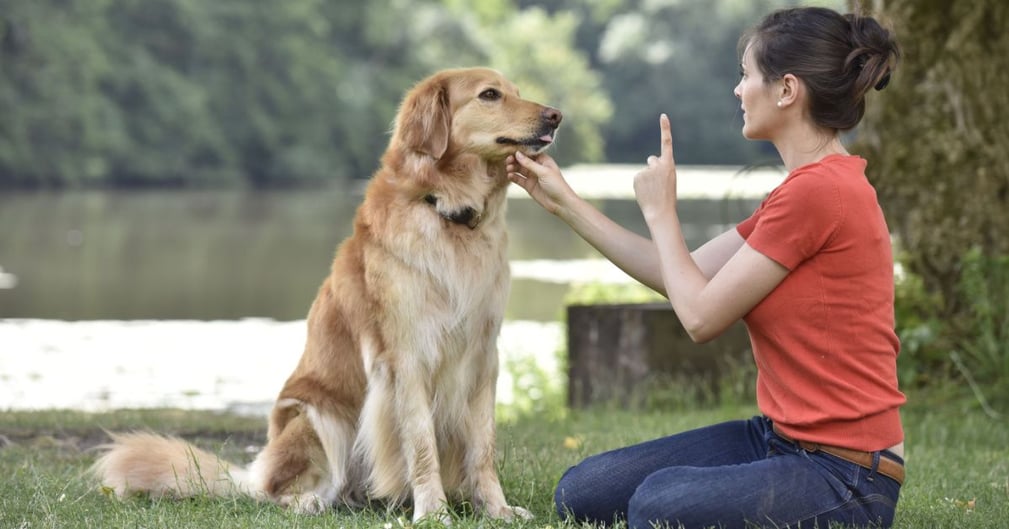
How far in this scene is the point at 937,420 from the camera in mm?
6555

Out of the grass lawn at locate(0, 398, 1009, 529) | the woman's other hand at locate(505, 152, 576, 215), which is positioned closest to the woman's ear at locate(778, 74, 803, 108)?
the woman's other hand at locate(505, 152, 576, 215)

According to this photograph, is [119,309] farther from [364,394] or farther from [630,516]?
[630,516]

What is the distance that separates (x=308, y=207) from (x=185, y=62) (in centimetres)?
1494

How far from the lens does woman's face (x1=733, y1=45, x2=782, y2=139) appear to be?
342 cm

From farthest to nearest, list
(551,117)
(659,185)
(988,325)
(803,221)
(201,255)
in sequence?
(201,255) → (988,325) → (551,117) → (659,185) → (803,221)

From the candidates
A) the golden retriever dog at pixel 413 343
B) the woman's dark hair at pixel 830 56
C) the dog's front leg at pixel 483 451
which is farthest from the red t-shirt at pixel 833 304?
the dog's front leg at pixel 483 451

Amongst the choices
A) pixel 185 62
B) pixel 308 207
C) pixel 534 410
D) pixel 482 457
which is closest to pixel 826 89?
pixel 482 457

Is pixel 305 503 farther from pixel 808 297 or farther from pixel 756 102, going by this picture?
pixel 756 102

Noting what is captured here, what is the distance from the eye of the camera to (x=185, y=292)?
685 inches

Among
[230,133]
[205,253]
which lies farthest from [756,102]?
[230,133]

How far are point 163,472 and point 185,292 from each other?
529 inches

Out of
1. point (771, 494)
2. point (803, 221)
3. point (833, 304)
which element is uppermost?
point (803, 221)

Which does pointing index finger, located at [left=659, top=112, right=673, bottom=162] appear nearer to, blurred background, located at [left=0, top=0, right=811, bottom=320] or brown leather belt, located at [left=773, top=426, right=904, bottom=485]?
brown leather belt, located at [left=773, top=426, right=904, bottom=485]

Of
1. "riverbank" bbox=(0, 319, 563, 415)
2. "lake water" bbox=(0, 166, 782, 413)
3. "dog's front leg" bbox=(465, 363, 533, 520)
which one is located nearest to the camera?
"dog's front leg" bbox=(465, 363, 533, 520)
